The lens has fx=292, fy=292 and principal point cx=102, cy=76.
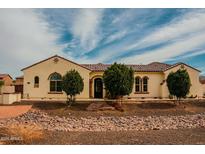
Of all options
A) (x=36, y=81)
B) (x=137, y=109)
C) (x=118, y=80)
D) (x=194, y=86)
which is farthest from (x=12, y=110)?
(x=194, y=86)

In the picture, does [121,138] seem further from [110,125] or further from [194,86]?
[194,86]

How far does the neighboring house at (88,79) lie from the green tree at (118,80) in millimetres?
2771

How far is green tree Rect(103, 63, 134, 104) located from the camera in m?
18.0

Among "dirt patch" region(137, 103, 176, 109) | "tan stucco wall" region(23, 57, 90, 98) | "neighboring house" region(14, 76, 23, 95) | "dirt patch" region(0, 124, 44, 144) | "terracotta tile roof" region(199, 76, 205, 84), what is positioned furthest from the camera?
"neighboring house" region(14, 76, 23, 95)

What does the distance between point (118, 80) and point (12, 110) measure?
651 centimetres

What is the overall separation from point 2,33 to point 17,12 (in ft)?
6.00

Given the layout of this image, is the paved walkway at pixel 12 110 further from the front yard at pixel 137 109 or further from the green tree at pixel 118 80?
the green tree at pixel 118 80

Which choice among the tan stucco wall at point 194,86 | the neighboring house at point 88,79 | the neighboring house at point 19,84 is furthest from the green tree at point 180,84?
the neighboring house at point 19,84

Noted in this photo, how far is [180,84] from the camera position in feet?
62.1

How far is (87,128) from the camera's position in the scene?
13289 mm

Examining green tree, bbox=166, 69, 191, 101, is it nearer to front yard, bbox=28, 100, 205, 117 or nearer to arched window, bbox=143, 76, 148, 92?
front yard, bbox=28, 100, 205, 117

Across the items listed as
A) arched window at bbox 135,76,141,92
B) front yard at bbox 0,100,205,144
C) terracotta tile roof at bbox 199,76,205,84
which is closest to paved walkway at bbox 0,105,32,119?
front yard at bbox 0,100,205,144

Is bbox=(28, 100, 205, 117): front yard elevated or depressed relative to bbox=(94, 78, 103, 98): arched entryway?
depressed

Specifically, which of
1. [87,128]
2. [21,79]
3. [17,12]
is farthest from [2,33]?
[21,79]
